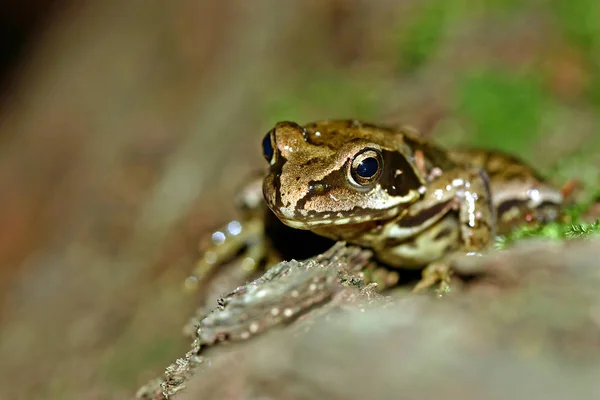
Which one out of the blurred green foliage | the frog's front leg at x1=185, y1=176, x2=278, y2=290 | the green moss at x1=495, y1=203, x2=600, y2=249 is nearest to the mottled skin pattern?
Result: the green moss at x1=495, y1=203, x2=600, y2=249

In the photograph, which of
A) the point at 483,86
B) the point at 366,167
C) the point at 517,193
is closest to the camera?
the point at 366,167

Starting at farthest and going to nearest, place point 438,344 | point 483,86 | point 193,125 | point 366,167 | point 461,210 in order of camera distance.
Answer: point 193,125
point 483,86
point 461,210
point 366,167
point 438,344

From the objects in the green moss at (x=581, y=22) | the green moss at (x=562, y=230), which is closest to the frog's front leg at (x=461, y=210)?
the green moss at (x=562, y=230)

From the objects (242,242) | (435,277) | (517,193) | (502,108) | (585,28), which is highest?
(585,28)

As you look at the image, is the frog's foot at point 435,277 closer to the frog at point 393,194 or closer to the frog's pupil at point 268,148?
the frog at point 393,194

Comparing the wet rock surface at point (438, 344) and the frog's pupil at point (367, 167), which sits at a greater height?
the frog's pupil at point (367, 167)

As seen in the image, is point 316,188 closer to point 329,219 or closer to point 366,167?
point 329,219

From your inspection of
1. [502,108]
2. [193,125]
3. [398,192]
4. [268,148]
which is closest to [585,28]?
[502,108]

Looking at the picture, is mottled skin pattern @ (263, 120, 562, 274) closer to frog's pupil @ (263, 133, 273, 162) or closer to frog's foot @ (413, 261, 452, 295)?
frog's pupil @ (263, 133, 273, 162)
